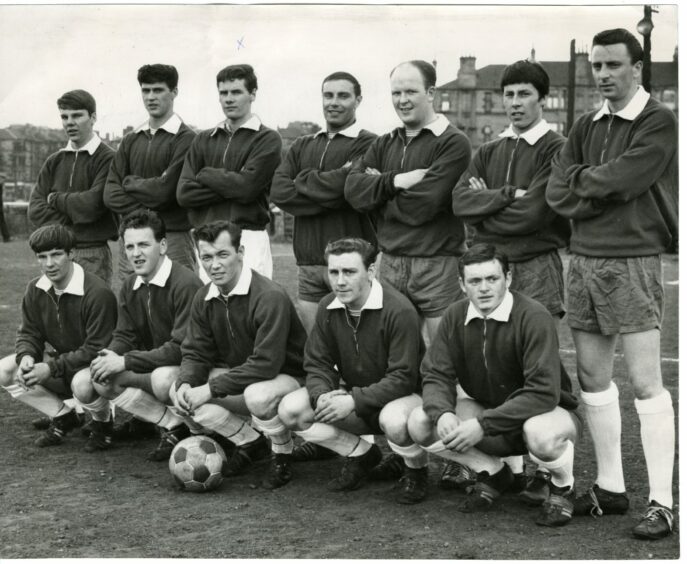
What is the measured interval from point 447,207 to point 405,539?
Answer: 207 cm

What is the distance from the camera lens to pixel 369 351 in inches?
202

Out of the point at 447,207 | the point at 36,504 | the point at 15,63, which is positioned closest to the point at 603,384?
the point at 447,207

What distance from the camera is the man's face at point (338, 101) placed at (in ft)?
19.5

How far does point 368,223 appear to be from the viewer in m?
6.02

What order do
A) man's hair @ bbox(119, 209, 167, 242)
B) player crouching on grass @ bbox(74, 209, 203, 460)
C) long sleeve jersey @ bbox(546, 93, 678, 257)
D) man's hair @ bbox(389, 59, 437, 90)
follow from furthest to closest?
man's hair @ bbox(119, 209, 167, 242) → player crouching on grass @ bbox(74, 209, 203, 460) → man's hair @ bbox(389, 59, 437, 90) → long sleeve jersey @ bbox(546, 93, 678, 257)

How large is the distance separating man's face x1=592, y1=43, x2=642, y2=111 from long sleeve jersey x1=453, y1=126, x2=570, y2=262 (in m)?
0.57

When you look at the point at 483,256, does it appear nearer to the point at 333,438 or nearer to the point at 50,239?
the point at 333,438

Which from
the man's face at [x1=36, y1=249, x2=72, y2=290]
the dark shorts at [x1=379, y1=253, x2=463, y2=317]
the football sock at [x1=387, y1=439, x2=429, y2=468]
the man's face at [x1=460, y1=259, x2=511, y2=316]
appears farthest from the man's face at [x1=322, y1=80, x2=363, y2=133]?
the football sock at [x1=387, y1=439, x2=429, y2=468]

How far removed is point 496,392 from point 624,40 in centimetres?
189

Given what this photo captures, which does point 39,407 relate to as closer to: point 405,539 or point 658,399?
point 405,539

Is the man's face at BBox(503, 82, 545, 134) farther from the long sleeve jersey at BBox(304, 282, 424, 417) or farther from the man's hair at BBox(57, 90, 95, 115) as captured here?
the man's hair at BBox(57, 90, 95, 115)

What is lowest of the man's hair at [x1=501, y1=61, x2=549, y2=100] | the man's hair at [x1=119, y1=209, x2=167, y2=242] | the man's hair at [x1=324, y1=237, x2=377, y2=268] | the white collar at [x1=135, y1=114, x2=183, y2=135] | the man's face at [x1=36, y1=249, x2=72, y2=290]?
the man's face at [x1=36, y1=249, x2=72, y2=290]

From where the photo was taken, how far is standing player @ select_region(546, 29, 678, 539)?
170 inches

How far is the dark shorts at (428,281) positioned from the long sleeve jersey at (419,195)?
5 centimetres
